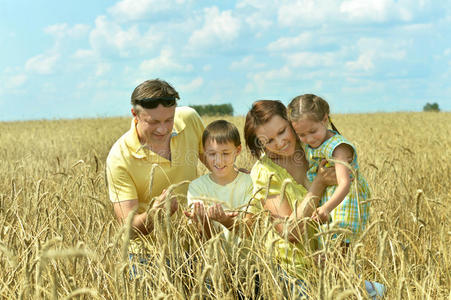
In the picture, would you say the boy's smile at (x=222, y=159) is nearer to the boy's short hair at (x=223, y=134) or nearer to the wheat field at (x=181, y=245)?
the boy's short hair at (x=223, y=134)

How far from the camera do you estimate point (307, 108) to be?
2270 millimetres

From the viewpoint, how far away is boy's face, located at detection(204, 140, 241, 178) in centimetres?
244

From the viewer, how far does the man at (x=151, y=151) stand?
263cm

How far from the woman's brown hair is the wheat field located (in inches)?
18.0

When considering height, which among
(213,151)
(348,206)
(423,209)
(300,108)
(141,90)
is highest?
(141,90)

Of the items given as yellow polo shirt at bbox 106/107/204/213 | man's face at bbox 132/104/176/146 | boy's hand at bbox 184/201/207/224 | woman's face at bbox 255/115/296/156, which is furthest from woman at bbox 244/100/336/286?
yellow polo shirt at bbox 106/107/204/213

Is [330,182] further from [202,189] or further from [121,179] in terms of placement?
[121,179]

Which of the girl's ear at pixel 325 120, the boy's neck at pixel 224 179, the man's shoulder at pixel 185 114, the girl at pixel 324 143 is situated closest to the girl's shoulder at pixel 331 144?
the girl at pixel 324 143

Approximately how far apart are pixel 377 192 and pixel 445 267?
5.39 ft

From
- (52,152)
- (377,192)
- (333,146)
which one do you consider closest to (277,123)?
(333,146)

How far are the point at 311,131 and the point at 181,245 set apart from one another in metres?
0.86

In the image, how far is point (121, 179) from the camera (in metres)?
2.79

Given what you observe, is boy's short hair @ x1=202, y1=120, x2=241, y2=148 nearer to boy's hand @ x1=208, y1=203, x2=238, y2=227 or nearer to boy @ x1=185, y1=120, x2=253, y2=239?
boy @ x1=185, y1=120, x2=253, y2=239

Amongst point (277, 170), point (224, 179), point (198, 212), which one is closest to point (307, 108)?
point (277, 170)
